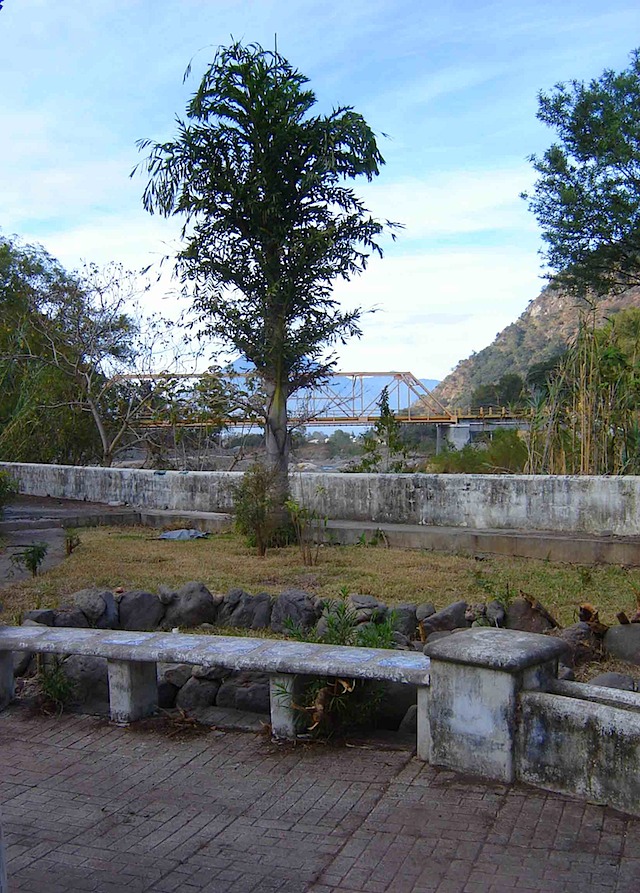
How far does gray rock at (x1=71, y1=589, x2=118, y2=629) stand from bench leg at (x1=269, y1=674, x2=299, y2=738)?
288 cm

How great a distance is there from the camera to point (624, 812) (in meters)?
3.38

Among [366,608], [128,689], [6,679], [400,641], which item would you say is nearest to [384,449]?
[366,608]

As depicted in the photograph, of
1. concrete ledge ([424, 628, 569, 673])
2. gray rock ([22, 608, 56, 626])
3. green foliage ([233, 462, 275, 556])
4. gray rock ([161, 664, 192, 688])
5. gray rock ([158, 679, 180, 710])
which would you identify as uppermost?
green foliage ([233, 462, 275, 556])

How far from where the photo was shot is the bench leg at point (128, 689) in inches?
181

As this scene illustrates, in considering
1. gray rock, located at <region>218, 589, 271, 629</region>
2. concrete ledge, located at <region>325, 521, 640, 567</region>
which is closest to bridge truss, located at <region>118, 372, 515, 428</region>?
concrete ledge, located at <region>325, 521, 640, 567</region>

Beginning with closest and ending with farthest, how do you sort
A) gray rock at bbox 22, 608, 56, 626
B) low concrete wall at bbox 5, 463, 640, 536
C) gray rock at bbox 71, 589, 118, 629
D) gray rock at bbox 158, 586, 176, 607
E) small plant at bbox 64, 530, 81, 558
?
gray rock at bbox 22, 608, 56, 626 → gray rock at bbox 71, 589, 118, 629 → gray rock at bbox 158, 586, 176, 607 → low concrete wall at bbox 5, 463, 640, 536 → small plant at bbox 64, 530, 81, 558

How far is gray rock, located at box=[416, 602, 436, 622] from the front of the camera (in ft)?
22.7

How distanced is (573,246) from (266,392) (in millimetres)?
8305

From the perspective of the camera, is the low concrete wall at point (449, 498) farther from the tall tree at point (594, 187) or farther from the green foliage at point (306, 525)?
the tall tree at point (594, 187)

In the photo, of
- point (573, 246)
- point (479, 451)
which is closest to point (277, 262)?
point (479, 451)

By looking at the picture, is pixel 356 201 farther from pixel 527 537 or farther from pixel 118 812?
pixel 118 812

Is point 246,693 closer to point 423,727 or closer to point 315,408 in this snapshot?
point 423,727

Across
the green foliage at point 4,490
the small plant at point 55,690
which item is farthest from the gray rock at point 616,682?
the green foliage at point 4,490

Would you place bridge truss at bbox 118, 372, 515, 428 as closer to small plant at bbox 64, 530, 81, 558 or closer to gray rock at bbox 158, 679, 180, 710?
small plant at bbox 64, 530, 81, 558
